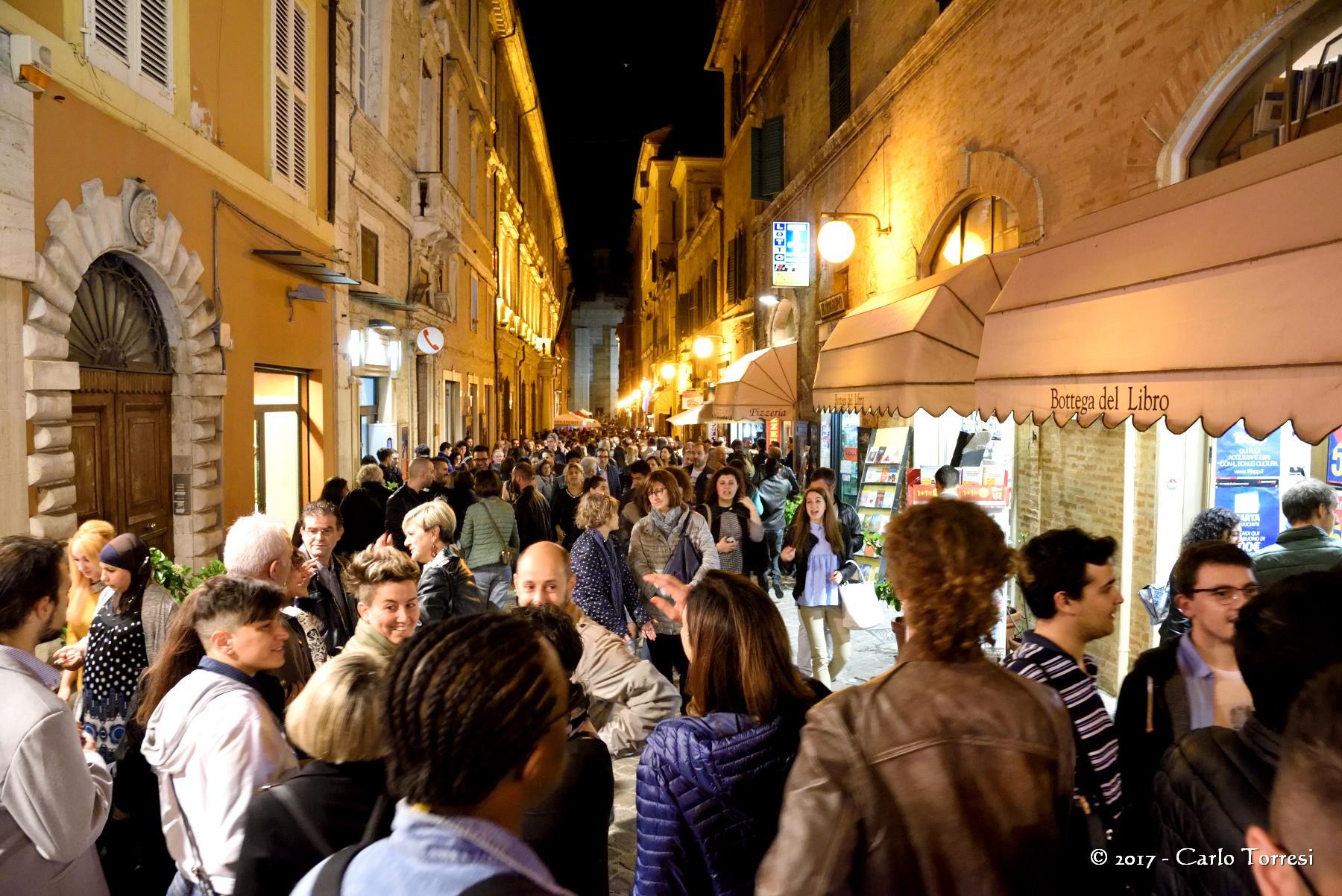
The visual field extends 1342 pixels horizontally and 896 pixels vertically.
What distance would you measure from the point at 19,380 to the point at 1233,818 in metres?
5.92

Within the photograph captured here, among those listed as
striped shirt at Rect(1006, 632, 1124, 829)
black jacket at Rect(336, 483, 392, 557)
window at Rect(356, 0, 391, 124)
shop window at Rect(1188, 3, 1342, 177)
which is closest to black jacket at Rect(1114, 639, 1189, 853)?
striped shirt at Rect(1006, 632, 1124, 829)

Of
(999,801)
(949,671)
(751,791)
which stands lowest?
(751,791)

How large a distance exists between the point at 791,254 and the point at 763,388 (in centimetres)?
247

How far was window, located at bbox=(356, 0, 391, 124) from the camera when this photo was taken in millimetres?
13102

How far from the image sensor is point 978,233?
9.10m

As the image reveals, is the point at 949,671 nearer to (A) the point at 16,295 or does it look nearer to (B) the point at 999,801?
(B) the point at 999,801

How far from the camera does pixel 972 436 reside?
835cm

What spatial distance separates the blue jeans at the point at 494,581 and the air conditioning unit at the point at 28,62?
4.34m

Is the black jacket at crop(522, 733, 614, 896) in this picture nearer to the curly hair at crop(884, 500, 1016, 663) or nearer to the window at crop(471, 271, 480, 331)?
the curly hair at crop(884, 500, 1016, 663)

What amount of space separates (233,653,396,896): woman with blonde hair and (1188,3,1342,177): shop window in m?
5.68

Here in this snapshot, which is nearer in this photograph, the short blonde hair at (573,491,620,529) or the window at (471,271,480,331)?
the short blonde hair at (573,491,620,529)

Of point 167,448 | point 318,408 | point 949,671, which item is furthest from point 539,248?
point 949,671

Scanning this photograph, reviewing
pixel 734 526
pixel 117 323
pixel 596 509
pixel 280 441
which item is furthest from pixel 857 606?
pixel 280 441

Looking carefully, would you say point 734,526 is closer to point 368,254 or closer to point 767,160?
point 368,254
